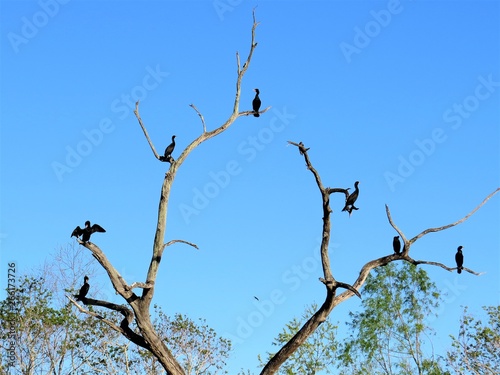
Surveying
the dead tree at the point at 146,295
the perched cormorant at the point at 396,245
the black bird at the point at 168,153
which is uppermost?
the black bird at the point at 168,153

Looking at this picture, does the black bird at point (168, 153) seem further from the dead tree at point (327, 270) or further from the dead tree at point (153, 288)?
the dead tree at point (327, 270)

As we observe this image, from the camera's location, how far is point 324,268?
10.6 meters

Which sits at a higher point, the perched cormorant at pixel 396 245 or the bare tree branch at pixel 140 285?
the perched cormorant at pixel 396 245

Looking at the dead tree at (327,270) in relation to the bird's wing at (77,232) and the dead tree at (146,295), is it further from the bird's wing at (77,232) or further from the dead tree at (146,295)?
the bird's wing at (77,232)

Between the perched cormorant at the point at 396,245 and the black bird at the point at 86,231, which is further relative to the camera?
the perched cormorant at the point at 396,245

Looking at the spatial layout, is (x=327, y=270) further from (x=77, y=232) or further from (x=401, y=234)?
(x=77, y=232)

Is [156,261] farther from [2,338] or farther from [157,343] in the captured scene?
[2,338]

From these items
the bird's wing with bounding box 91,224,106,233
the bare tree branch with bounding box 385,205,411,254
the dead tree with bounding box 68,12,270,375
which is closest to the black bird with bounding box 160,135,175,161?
the dead tree with bounding box 68,12,270,375

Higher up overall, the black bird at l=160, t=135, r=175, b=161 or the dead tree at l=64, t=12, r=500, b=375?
the black bird at l=160, t=135, r=175, b=161

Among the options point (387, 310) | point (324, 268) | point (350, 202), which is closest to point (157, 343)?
point (324, 268)

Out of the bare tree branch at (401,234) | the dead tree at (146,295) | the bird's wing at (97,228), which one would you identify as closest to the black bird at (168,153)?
the dead tree at (146,295)

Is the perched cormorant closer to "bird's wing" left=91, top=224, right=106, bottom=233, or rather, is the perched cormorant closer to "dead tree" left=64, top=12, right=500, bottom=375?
"dead tree" left=64, top=12, right=500, bottom=375

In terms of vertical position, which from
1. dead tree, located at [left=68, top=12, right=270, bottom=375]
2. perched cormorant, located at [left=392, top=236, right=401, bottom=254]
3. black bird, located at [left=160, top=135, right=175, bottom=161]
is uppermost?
black bird, located at [left=160, top=135, right=175, bottom=161]
